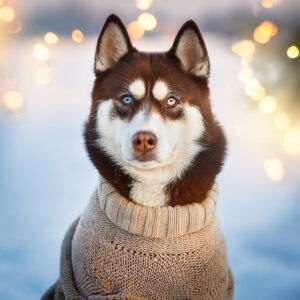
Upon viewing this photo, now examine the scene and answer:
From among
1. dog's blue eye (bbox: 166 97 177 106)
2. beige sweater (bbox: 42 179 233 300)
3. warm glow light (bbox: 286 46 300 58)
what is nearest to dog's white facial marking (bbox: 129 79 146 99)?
dog's blue eye (bbox: 166 97 177 106)

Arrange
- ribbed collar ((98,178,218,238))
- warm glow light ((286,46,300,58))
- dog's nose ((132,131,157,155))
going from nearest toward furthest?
dog's nose ((132,131,157,155)), ribbed collar ((98,178,218,238)), warm glow light ((286,46,300,58))

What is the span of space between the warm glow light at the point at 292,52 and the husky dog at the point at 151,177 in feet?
3.91

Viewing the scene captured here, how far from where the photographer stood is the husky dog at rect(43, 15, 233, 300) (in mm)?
1820

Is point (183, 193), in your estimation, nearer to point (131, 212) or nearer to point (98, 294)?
point (131, 212)

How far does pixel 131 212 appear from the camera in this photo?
1.85 metres

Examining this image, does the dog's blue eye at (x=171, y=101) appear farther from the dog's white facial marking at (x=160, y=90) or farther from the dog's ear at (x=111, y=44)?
the dog's ear at (x=111, y=44)

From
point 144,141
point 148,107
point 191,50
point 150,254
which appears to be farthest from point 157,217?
point 191,50

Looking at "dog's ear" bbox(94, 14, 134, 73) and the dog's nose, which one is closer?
the dog's nose

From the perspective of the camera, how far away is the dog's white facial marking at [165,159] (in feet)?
6.07

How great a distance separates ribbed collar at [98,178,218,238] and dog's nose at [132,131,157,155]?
0.26m

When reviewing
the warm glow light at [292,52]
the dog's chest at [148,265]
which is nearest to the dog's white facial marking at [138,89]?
the dog's chest at [148,265]

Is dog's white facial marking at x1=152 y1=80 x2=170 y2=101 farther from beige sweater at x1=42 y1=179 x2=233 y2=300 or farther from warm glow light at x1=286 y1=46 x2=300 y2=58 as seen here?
warm glow light at x1=286 y1=46 x2=300 y2=58

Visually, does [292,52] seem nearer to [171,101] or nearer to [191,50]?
[191,50]

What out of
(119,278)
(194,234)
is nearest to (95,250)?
(119,278)
